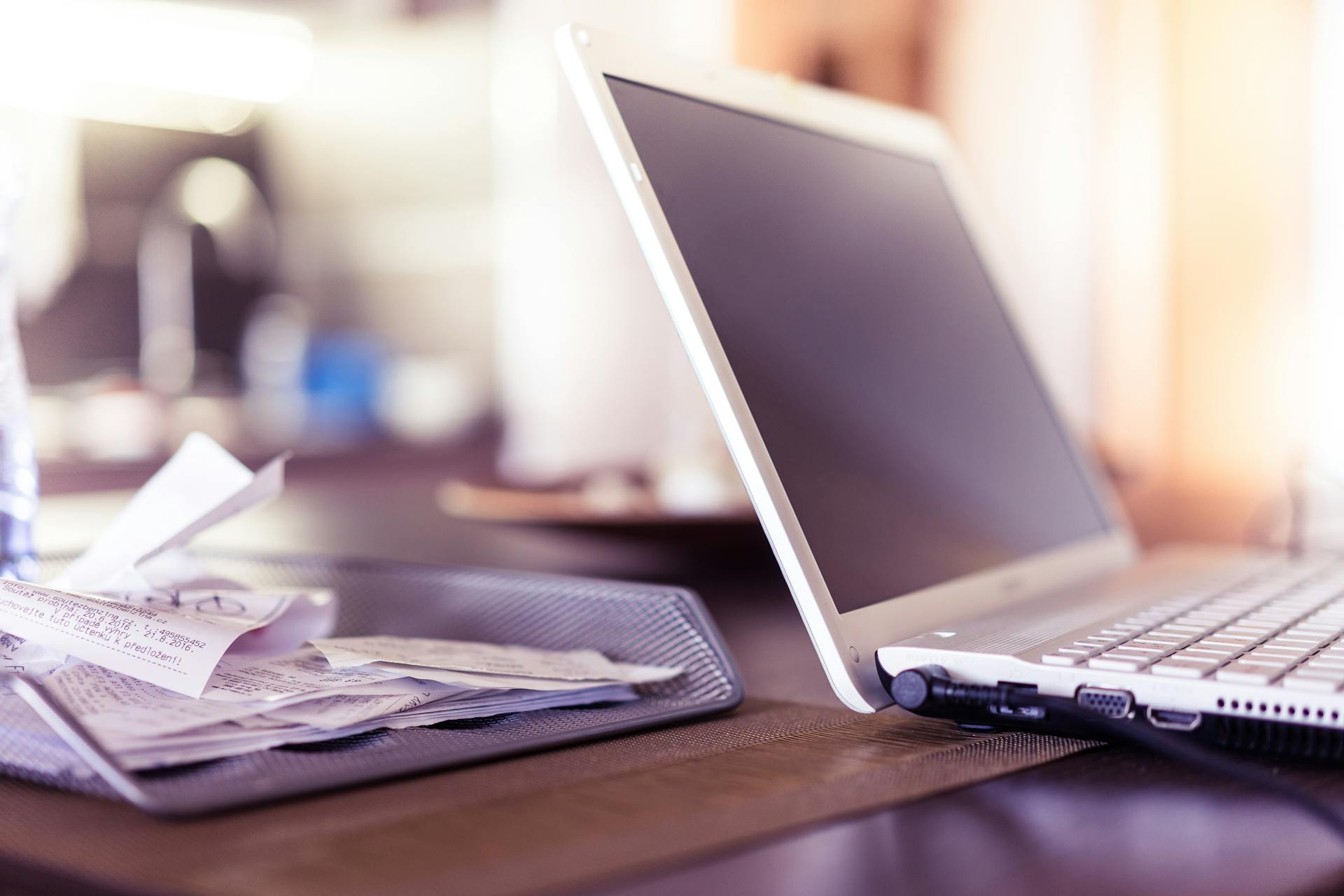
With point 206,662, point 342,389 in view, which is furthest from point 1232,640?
point 342,389

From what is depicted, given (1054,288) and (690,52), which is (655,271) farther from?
(690,52)

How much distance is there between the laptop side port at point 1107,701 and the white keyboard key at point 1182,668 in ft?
0.05

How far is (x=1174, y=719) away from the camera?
1.62 feet

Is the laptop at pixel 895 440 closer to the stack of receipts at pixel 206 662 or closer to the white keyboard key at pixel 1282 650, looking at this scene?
the white keyboard key at pixel 1282 650

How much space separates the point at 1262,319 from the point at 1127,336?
300mm

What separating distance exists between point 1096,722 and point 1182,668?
4 centimetres

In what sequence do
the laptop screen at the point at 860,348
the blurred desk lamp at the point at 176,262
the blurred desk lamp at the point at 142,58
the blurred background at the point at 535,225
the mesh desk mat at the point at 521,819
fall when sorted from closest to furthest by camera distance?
the mesh desk mat at the point at 521,819
the laptop screen at the point at 860,348
the blurred background at the point at 535,225
the blurred desk lamp at the point at 142,58
the blurred desk lamp at the point at 176,262

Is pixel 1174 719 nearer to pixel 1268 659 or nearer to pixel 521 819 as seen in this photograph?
pixel 1268 659

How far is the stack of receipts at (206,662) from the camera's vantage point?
0.45 metres

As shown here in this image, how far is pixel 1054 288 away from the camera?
3109 millimetres

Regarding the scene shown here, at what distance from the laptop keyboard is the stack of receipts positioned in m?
0.22

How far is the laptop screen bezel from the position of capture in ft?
1.83

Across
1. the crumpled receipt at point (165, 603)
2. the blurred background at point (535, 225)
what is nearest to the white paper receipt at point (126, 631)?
the crumpled receipt at point (165, 603)

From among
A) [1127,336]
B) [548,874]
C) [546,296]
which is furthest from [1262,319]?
[548,874]
